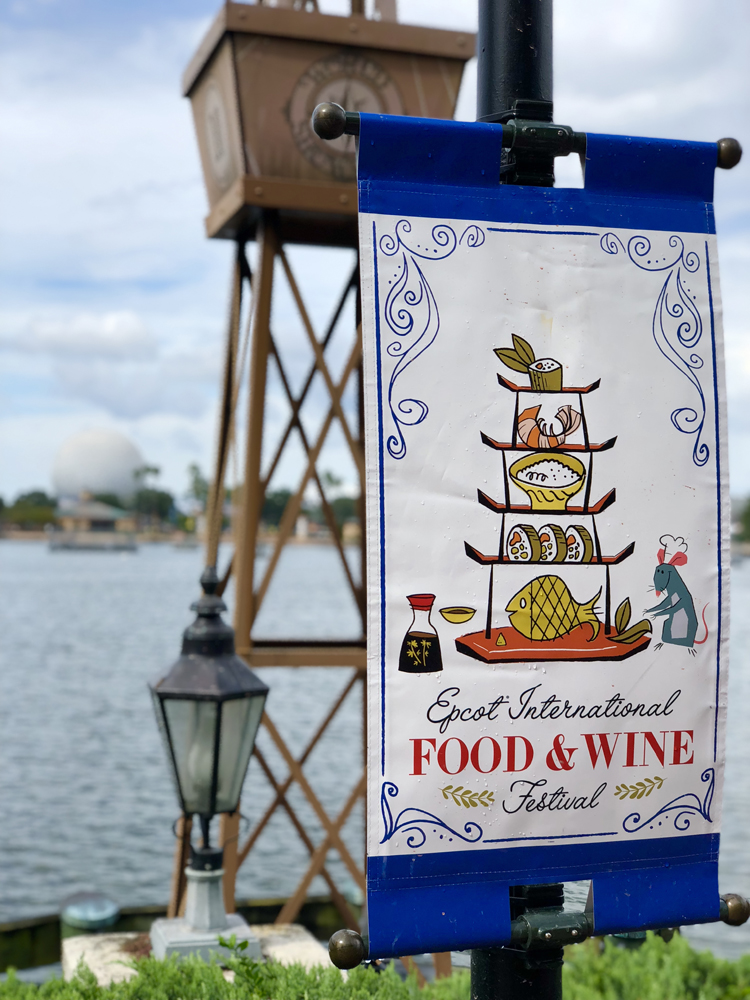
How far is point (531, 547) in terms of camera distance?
329cm

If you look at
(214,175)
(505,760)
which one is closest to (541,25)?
(505,760)

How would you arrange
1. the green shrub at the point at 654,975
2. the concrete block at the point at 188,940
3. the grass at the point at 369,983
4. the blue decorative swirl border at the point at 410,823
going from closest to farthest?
the blue decorative swirl border at the point at 410,823 → the grass at the point at 369,983 → the green shrub at the point at 654,975 → the concrete block at the point at 188,940

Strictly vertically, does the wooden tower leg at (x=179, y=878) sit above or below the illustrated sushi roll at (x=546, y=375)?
below

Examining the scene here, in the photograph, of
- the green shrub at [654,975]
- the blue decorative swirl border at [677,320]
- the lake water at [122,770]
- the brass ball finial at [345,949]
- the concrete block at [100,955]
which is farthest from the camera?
the lake water at [122,770]

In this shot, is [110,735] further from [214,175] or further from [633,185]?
[633,185]

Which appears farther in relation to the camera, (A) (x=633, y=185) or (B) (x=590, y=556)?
(A) (x=633, y=185)

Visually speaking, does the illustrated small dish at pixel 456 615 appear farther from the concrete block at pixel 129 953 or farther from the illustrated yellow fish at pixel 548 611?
the concrete block at pixel 129 953

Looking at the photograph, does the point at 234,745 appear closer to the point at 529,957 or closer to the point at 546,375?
the point at 529,957

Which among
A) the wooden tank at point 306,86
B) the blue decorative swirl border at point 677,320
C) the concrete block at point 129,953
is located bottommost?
the concrete block at point 129,953

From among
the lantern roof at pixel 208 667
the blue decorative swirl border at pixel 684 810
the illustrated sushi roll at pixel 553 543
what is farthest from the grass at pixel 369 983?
the illustrated sushi roll at pixel 553 543

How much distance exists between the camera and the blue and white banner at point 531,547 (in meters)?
3.18

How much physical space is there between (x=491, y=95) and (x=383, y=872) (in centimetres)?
233

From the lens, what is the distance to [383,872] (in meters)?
3.12

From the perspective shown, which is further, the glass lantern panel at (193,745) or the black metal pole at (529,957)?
the glass lantern panel at (193,745)
